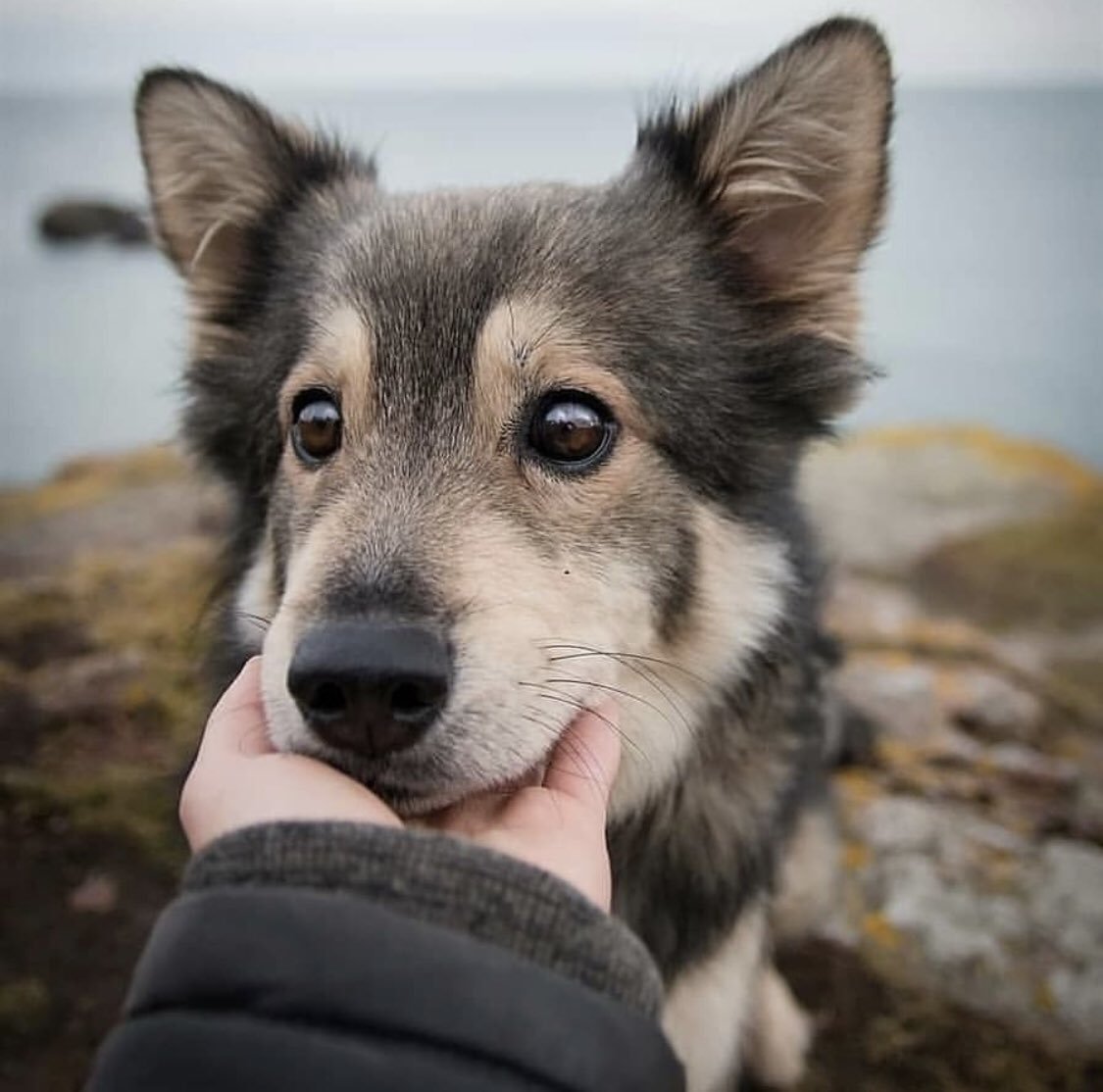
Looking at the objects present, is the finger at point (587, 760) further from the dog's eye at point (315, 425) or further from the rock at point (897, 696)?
the rock at point (897, 696)

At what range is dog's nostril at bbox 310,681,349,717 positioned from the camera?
1703 millimetres

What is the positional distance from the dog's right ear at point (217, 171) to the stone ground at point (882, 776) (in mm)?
980

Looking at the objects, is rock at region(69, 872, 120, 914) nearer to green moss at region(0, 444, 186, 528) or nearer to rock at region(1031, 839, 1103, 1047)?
rock at region(1031, 839, 1103, 1047)

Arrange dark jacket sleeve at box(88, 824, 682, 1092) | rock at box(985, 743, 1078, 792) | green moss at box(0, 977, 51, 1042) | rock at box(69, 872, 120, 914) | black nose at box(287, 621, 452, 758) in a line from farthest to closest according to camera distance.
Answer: rock at box(985, 743, 1078, 792) → rock at box(69, 872, 120, 914) → green moss at box(0, 977, 51, 1042) → black nose at box(287, 621, 452, 758) → dark jacket sleeve at box(88, 824, 682, 1092)

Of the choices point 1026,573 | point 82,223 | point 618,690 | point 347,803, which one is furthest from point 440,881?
point 82,223

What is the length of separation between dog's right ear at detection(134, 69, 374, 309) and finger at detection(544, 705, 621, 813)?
1679 millimetres

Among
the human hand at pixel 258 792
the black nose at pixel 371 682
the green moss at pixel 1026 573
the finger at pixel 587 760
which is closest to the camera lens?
the human hand at pixel 258 792

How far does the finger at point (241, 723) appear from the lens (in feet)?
5.80

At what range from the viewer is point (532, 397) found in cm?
225

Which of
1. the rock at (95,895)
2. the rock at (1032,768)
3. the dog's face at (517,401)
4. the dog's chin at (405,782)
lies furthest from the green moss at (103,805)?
the rock at (1032,768)

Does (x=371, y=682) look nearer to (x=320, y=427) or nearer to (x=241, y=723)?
(x=241, y=723)

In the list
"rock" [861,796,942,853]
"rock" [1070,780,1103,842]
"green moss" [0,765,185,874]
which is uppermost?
"rock" [1070,780,1103,842]

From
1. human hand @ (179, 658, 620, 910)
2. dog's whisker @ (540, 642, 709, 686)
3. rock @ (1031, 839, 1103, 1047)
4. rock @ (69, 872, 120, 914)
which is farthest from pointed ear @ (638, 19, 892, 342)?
rock @ (69, 872, 120, 914)

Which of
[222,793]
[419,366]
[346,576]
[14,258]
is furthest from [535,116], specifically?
[222,793]
